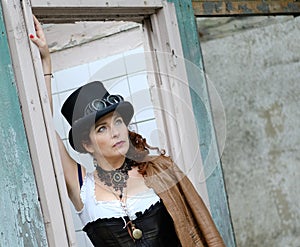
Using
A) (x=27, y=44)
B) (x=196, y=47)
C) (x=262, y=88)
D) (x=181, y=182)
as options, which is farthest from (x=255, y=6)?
(x=27, y=44)

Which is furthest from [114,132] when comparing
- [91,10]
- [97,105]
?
[91,10]

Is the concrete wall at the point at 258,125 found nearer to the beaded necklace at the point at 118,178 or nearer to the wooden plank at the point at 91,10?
the wooden plank at the point at 91,10

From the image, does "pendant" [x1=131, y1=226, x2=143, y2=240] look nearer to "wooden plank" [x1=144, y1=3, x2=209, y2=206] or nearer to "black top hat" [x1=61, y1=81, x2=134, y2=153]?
"black top hat" [x1=61, y1=81, x2=134, y2=153]

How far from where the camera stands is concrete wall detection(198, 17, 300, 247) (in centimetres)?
634

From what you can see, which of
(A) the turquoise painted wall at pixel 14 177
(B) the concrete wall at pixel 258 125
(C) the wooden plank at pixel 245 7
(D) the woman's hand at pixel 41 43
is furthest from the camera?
(B) the concrete wall at pixel 258 125

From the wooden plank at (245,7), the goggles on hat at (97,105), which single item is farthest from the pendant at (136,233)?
the wooden plank at (245,7)

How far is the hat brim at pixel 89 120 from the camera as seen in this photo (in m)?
3.91

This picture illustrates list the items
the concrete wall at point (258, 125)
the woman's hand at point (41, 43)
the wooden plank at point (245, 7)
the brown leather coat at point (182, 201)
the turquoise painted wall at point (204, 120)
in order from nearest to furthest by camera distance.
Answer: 1. the woman's hand at point (41, 43)
2. the brown leather coat at point (182, 201)
3. the turquoise painted wall at point (204, 120)
4. the wooden plank at point (245, 7)
5. the concrete wall at point (258, 125)

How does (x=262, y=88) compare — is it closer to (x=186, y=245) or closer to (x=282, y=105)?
(x=282, y=105)

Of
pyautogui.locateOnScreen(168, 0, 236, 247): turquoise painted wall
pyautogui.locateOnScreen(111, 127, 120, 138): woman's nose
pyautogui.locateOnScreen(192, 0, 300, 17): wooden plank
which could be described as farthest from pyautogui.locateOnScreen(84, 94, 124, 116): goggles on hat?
pyautogui.locateOnScreen(192, 0, 300, 17): wooden plank

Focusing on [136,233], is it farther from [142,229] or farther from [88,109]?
[88,109]

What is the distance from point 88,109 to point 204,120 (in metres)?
0.98

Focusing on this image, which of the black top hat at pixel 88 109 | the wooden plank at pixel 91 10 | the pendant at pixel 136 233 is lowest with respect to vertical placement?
the pendant at pixel 136 233

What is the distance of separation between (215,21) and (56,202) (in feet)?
10.2
